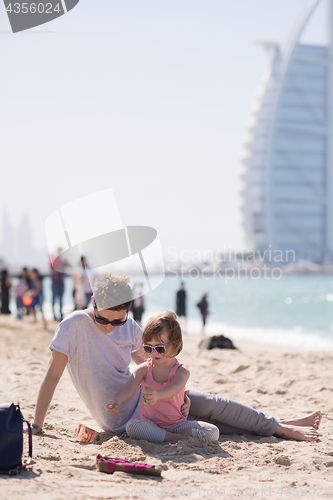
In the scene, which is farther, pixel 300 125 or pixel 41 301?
pixel 300 125

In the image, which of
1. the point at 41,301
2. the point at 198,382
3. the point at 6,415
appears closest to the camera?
the point at 6,415

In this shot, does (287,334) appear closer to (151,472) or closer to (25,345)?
(25,345)

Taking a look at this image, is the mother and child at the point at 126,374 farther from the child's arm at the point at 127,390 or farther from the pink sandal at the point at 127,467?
the pink sandal at the point at 127,467

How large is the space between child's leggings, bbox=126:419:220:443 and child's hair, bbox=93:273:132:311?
72 centimetres

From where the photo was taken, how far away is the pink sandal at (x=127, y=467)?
236 cm

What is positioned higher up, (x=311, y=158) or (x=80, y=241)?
(x=80, y=241)

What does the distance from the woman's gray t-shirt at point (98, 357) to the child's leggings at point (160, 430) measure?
12cm

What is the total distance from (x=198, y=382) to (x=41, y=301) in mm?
7125

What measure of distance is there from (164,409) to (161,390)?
0.25 metres

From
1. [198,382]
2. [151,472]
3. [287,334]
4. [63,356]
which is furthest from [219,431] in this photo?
[287,334]

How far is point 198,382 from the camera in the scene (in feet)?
16.1

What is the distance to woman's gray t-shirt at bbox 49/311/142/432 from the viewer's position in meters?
2.74
